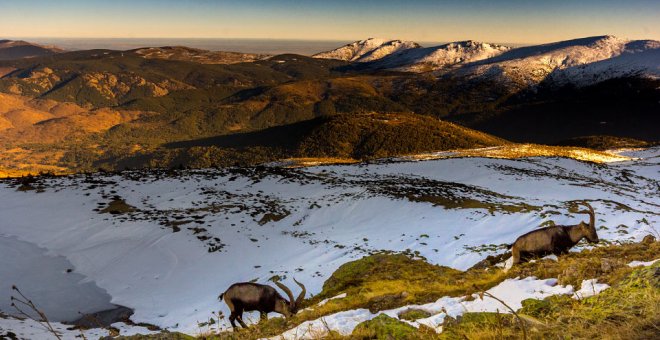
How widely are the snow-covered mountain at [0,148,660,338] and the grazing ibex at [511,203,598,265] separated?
5771 millimetres

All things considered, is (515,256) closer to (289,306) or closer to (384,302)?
(384,302)

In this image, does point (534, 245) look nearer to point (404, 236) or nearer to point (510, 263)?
point (510, 263)

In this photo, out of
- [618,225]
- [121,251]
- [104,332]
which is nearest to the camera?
[104,332]

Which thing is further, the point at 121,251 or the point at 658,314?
the point at 121,251

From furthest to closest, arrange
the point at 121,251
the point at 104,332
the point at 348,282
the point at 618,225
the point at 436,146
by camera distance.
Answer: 1. the point at 436,146
2. the point at 121,251
3. the point at 618,225
4. the point at 348,282
5. the point at 104,332

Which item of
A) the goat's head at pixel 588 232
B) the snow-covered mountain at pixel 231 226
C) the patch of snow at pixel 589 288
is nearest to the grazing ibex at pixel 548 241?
the goat's head at pixel 588 232

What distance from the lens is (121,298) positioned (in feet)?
56.5

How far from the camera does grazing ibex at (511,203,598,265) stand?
11.4m

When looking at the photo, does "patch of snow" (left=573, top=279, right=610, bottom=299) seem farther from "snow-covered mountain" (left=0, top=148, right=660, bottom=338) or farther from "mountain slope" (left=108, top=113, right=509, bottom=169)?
"mountain slope" (left=108, top=113, right=509, bottom=169)

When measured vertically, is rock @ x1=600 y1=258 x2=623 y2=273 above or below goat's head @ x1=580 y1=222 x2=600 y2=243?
above

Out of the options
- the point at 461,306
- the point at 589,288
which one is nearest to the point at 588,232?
the point at 589,288

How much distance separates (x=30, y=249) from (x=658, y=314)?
28.3 meters

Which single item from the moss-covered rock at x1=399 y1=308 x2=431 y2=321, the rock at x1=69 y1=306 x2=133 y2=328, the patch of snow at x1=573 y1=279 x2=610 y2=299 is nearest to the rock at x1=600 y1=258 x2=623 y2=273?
the patch of snow at x1=573 y1=279 x2=610 y2=299

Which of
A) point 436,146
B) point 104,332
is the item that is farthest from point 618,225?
point 436,146
